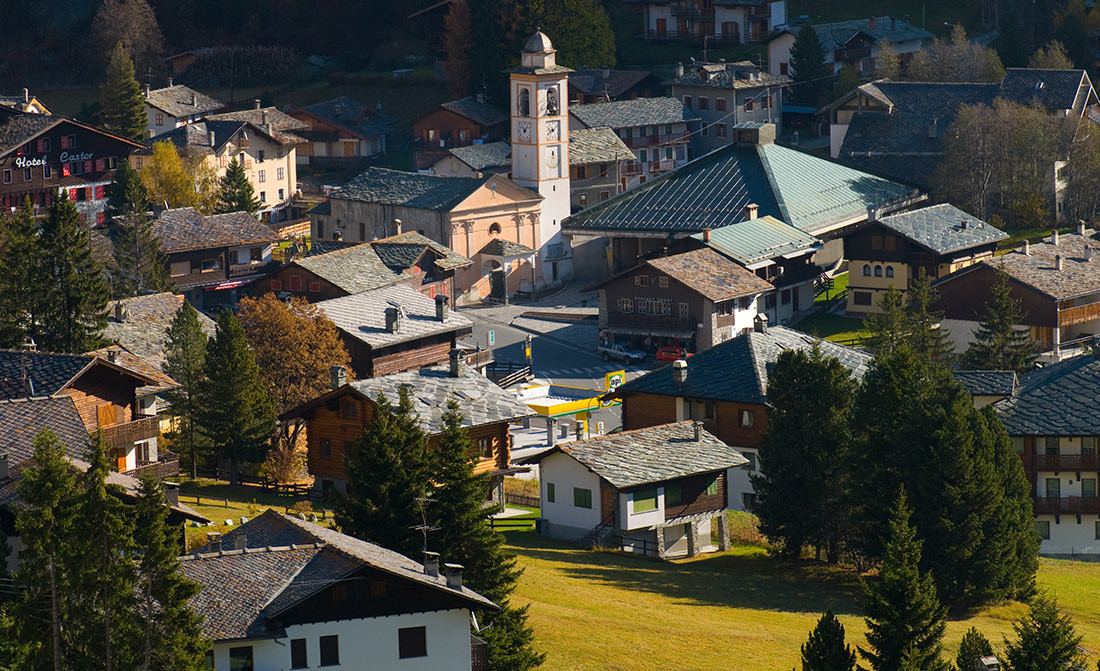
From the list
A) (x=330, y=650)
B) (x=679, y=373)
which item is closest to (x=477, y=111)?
(x=679, y=373)

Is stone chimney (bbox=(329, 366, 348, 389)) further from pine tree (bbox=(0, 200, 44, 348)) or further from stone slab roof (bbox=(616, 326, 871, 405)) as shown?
pine tree (bbox=(0, 200, 44, 348))

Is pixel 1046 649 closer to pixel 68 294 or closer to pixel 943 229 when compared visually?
pixel 68 294

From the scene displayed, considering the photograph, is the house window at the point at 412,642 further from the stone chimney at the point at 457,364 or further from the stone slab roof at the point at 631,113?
the stone slab roof at the point at 631,113

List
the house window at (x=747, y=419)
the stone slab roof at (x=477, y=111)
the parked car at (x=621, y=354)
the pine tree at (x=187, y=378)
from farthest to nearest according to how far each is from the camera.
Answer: the stone slab roof at (x=477, y=111)
the parked car at (x=621, y=354)
the house window at (x=747, y=419)
the pine tree at (x=187, y=378)

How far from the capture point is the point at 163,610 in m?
45.0

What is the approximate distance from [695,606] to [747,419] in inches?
716

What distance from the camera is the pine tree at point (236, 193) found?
128 m

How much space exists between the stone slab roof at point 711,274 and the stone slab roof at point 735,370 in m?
18.3

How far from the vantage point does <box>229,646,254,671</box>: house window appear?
49094 millimetres

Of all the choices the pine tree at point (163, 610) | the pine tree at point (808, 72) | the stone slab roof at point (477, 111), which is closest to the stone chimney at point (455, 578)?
the pine tree at point (163, 610)

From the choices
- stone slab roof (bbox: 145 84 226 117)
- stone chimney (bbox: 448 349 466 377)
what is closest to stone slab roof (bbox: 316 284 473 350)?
stone chimney (bbox: 448 349 466 377)

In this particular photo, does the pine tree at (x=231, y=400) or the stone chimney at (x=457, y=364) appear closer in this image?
the pine tree at (x=231, y=400)

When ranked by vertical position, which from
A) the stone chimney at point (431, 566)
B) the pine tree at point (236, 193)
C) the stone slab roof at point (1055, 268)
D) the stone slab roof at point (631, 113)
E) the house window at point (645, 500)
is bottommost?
the house window at point (645, 500)

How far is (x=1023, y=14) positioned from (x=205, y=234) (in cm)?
7389
